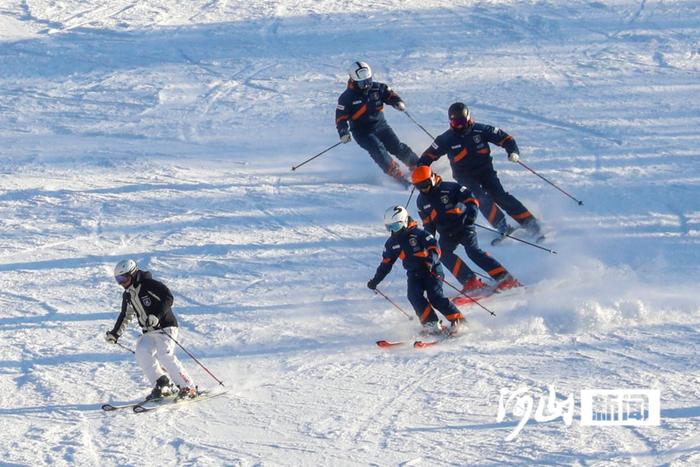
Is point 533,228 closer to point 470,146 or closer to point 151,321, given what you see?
point 470,146

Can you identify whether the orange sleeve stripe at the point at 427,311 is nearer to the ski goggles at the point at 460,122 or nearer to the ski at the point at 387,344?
the ski at the point at 387,344

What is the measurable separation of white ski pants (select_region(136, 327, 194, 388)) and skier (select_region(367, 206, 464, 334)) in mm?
2270

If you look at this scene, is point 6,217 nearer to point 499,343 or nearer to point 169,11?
point 499,343

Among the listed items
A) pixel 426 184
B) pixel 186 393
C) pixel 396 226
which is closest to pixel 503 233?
pixel 426 184

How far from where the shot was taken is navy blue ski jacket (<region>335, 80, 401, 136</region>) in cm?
1481

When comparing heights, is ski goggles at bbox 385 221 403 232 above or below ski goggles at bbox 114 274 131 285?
above

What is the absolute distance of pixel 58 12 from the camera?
74.0 ft

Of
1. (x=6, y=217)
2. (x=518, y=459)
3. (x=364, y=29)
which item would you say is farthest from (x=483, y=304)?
(x=364, y=29)

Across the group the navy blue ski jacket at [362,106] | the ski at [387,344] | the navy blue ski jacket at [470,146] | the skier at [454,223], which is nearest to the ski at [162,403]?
the ski at [387,344]

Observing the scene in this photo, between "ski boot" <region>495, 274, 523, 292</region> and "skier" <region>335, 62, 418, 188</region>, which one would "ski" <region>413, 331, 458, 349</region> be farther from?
"skier" <region>335, 62, 418, 188</region>

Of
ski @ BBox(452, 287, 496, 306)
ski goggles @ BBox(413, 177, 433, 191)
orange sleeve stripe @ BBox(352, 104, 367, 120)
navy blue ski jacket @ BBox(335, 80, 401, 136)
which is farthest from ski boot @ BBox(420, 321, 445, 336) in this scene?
orange sleeve stripe @ BBox(352, 104, 367, 120)

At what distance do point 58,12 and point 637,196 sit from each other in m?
13.5

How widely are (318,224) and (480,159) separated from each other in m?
2.45

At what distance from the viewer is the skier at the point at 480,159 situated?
43.1 ft
